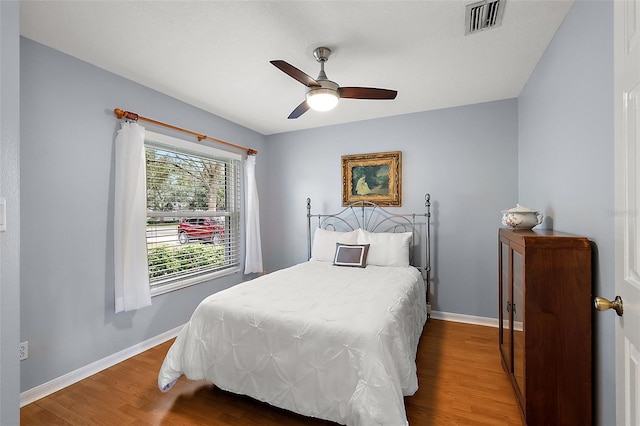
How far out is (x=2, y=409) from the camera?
1.25 m

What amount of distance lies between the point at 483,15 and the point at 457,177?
6.25ft

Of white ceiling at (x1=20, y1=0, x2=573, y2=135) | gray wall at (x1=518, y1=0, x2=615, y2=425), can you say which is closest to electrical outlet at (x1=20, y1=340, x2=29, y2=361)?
white ceiling at (x1=20, y1=0, x2=573, y2=135)

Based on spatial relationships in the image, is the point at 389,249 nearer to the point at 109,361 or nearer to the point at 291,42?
the point at 291,42

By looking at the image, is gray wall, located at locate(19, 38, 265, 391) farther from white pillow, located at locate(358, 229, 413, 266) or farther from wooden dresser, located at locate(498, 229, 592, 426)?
wooden dresser, located at locate(498, 229, 592, 426)

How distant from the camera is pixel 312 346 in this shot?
1695 millimetres

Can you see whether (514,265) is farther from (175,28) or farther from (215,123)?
(215,123)

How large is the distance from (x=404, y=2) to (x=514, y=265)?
1754 millimetres

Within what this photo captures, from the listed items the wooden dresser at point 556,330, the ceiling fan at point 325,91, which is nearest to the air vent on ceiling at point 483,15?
the ceiling fan at point 325,91

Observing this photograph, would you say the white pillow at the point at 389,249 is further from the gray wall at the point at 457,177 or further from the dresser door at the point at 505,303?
the dresser door at the point at 505,303

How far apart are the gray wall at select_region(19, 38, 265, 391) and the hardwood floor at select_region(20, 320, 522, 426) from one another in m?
0.28

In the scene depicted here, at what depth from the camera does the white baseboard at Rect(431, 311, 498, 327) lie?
3.27 meters

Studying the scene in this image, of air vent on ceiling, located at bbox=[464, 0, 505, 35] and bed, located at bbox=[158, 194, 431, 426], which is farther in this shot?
air vent on ceiling, located at bbox=[464, 0, 505, 35]

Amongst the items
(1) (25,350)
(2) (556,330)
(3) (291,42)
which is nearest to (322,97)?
(3) (291,42)

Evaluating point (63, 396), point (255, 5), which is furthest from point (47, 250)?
point (255, 5)
